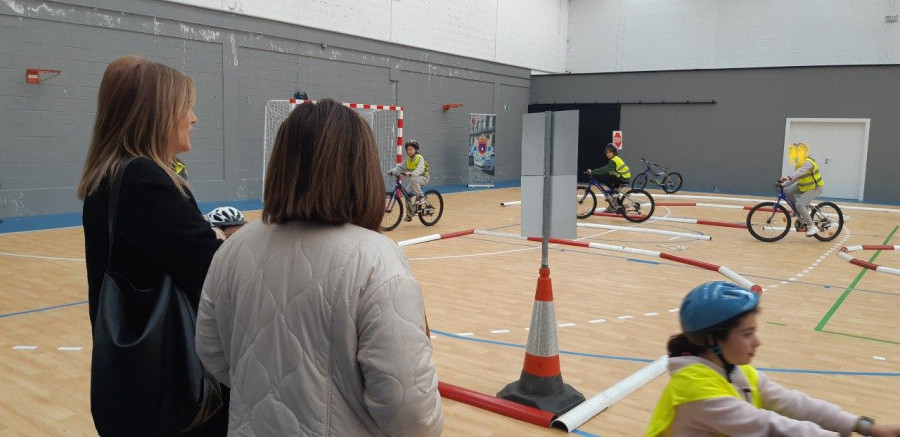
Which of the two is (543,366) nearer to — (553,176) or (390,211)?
(553,176)

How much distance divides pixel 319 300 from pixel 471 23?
1867 cm

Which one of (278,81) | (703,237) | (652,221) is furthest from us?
(278,81)

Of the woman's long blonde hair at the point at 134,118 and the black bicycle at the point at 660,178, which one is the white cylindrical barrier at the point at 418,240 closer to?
the woman's long blonde hair at the point at 134,118

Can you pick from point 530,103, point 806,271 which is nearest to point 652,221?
point 806,271

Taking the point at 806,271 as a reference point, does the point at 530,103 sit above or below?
above

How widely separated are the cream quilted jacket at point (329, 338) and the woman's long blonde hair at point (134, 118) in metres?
0.48

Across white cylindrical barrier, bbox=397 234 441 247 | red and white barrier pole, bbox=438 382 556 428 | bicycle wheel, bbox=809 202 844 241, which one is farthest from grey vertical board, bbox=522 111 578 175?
bicycle wheel, bbox=809 202 844 241

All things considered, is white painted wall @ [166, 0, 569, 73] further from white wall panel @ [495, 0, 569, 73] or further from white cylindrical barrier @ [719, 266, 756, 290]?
white cylindrical barrier @ [719, 266, 756, 290]

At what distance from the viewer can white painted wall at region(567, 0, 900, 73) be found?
18.3 m

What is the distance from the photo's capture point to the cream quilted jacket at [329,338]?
1.29 meters

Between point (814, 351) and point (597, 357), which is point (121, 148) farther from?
point (814, 351)

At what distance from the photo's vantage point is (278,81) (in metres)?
14.2

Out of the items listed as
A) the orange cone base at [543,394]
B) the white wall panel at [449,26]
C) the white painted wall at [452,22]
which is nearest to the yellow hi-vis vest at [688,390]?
the orange cone base at [543,394]

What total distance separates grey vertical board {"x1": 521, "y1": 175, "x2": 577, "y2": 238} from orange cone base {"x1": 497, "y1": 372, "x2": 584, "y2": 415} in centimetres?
80
